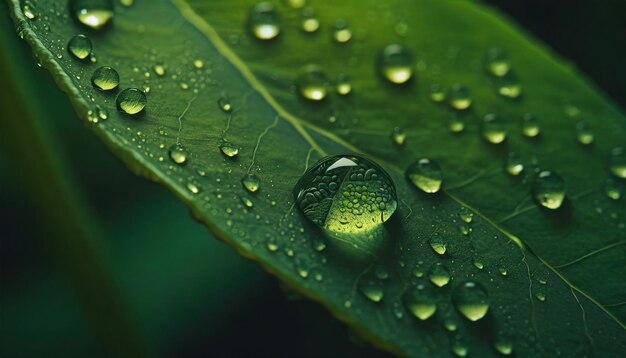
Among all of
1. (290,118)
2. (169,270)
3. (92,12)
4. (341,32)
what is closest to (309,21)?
(341,32)

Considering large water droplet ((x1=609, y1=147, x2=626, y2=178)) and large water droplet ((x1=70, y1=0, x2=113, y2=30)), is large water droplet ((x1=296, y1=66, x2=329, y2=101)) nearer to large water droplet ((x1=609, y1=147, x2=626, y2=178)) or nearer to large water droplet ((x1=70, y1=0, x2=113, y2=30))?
large water droplet ((x1=70, y1=0, x2=113, y2=30))

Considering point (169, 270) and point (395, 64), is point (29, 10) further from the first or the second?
point (169, 270)

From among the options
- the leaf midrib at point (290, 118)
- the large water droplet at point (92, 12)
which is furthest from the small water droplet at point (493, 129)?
the large water droplet at point (92, 12)

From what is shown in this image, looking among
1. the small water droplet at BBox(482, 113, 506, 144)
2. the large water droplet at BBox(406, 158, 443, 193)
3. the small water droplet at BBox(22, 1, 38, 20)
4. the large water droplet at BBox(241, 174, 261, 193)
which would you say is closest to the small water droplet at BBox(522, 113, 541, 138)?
the small water droplet at BBox(482, 113, 506, 144)

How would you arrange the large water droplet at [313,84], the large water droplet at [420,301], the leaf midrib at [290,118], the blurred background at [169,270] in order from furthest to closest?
1. the blurred background at [169,270]
2. the large water droplet at [313,84]
3. the leaf midrib at [290,118]
4. the large water droplet at [420,301]

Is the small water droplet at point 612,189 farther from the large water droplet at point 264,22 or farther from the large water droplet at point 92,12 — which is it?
the large water droplet at point 92,12

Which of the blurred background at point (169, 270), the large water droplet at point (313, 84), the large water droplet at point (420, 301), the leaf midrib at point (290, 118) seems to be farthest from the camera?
the blurred background at point (169, 270)

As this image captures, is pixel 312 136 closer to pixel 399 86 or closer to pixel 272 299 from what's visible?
pixel 399 86
